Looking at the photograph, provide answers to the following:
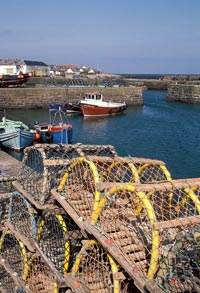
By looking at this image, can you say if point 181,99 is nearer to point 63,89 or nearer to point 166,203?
point 63,89

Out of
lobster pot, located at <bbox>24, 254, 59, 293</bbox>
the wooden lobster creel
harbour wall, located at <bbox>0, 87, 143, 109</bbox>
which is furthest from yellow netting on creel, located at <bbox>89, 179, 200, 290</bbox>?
harbour wall, located at <bbox>0, 87, 143, 109</bbox>

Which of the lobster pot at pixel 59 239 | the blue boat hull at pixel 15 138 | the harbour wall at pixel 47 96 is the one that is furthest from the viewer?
the harbour wall at pixel 47 96

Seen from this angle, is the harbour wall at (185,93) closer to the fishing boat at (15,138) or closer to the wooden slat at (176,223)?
the fishing boat at (15,138)

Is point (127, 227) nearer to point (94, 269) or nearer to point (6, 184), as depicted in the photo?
point (94, 269)

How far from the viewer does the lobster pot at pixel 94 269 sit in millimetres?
3105

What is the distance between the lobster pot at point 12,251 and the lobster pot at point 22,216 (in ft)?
0.45

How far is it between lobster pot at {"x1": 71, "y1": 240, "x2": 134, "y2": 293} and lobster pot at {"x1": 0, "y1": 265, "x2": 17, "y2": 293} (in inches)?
50.0

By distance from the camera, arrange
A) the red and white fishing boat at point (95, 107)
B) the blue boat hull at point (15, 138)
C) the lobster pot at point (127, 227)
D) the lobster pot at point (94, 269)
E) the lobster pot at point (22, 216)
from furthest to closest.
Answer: the red and white fishing boat at point (95, 107) < the blue boat hull at point (15, 138) < the lobster pot at point (22, 216) < the lobster pot at point (94, 269) < the lobster pot at point (127, 227)

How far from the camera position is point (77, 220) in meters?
3.34

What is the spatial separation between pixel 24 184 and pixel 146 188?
2.25m

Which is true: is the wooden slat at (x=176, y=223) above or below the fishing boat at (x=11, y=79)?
below

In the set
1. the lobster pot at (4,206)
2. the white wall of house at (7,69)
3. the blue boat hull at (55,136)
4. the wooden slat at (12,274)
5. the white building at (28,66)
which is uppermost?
the white building at (28,66)

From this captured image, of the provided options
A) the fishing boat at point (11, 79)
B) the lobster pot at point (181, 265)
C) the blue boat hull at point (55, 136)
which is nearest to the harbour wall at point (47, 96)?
the fishing boat at point (11, 79)

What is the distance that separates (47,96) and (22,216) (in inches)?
1062
